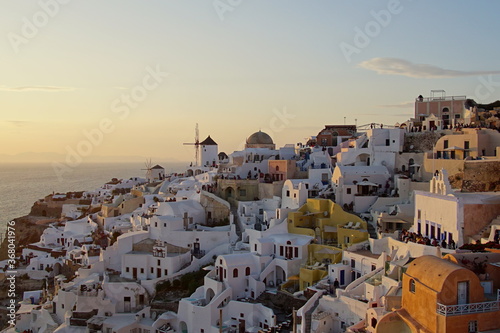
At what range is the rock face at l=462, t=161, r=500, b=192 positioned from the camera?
22.9 metres

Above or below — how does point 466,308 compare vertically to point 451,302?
below

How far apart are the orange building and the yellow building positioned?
9.46 m

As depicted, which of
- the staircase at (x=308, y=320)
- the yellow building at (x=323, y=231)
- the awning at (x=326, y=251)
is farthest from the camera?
the awning at (x=326, y=251)

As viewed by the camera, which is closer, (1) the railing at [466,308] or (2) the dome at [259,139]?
(1) the railing at [466,308]

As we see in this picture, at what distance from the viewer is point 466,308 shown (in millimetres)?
12383

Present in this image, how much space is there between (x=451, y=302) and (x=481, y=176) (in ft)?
→ 42.5

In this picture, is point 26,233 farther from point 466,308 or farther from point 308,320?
point 466,308

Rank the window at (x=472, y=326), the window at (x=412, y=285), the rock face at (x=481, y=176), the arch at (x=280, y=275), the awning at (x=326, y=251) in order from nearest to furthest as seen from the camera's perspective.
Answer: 1. the window at (x=472, y=326)
2. the window at (x=412, y=285)
3. the rock face at (x=481, y=176)
4. the awning at (x=326, y=251)
5. the arch at (x=280, y=275)

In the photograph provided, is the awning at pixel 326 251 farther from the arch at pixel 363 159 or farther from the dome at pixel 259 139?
the dome at pixel 259 139

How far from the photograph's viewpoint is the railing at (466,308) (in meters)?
12.2

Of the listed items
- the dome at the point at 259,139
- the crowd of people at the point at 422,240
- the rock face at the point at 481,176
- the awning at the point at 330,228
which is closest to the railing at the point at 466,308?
the crowd of people at the point at 422,240

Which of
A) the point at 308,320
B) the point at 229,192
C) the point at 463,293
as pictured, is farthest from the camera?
the point at 229,192

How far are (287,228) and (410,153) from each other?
901cm

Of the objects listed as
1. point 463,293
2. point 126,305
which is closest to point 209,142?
point 126,305
